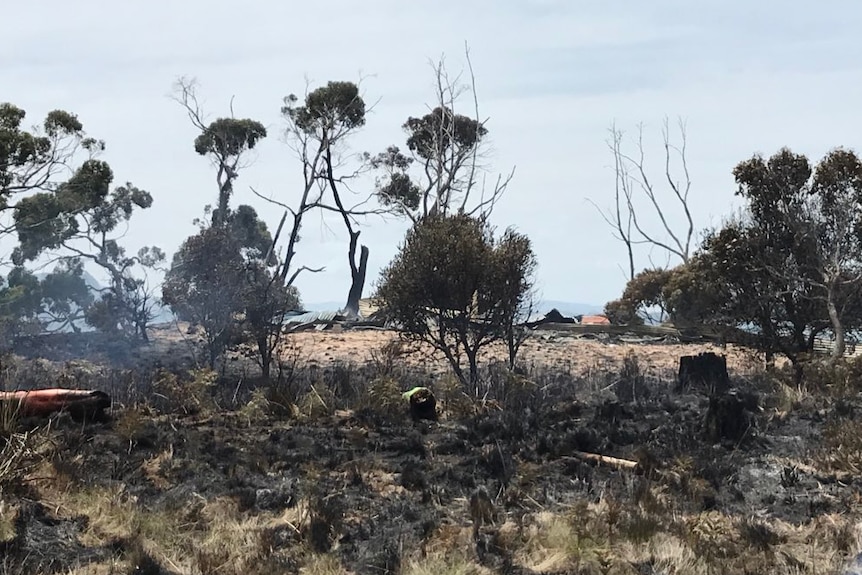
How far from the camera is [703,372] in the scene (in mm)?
16531

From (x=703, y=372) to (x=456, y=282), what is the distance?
16.5ft

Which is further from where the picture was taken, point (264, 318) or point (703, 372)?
point (264, 318)

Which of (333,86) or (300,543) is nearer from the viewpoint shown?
(300,543)

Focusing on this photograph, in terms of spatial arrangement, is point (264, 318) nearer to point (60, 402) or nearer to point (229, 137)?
point (60, 402)

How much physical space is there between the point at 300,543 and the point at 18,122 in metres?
25.5

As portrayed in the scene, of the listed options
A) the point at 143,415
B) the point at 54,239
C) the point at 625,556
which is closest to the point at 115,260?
the point at 54,239

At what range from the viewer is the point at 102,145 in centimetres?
3556

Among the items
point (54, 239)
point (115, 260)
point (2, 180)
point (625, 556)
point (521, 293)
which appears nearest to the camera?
point (625, 556)

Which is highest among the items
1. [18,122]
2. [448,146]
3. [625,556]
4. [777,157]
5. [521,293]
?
[448,146]

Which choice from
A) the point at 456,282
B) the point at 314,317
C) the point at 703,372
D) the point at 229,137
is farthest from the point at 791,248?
the point at 229,137

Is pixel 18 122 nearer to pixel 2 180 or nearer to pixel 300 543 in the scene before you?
pixel 2 180

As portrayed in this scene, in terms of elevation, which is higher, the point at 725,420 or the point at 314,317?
the point at 314,317

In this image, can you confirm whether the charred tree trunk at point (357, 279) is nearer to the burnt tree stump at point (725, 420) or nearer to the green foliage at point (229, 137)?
the green foliage at point (229, 137)

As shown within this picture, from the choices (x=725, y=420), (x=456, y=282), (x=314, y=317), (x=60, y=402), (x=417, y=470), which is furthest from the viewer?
(x=314, y=317)
